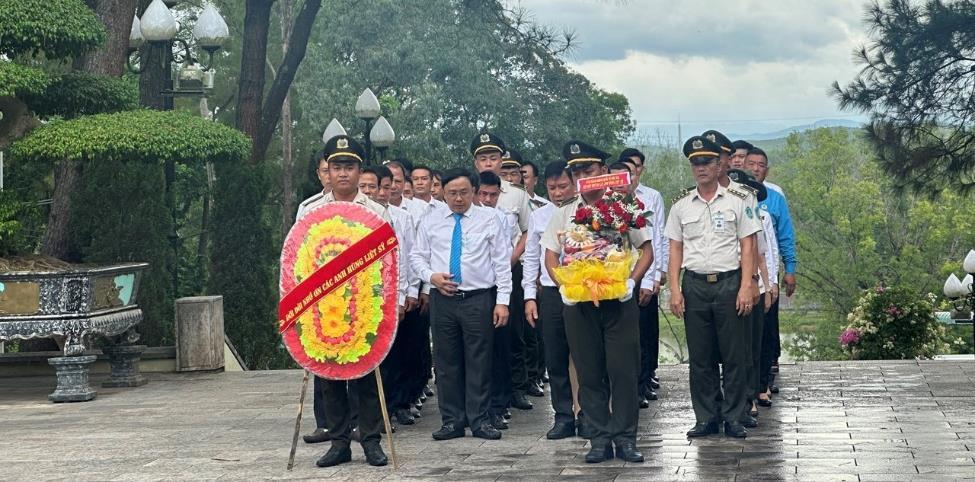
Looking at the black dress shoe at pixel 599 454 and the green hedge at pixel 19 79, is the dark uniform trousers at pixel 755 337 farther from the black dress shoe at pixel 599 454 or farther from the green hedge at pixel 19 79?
the green hedge at pixel 19 79

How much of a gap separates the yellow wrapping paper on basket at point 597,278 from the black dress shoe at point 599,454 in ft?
2.87

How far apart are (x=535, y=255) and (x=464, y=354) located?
83 cm

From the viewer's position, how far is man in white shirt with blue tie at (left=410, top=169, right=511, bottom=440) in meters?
10.4

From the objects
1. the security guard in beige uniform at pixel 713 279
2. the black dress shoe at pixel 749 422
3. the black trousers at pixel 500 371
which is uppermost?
the security guard in beige uniform at pixel 713 279

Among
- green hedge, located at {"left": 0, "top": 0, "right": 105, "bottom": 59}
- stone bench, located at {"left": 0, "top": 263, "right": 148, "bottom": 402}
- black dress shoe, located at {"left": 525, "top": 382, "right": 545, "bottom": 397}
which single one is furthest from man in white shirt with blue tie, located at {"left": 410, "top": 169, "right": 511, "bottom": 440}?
green hedge, located at {"left": 0, "top": 0, "right": 105, "bottom": 59}

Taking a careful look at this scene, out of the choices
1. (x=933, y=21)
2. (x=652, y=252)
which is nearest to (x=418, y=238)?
(x=652, y=252)

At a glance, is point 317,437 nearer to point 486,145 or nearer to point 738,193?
point 486,145

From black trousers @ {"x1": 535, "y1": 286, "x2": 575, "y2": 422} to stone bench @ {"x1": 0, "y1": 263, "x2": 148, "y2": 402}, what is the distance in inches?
183

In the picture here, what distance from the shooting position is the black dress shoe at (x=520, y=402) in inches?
476

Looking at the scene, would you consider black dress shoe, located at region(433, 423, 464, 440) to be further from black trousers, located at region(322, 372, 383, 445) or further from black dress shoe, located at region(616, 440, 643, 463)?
black dress shoe, located at region(616, 440, 643, 463)

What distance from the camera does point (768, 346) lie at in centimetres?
1216

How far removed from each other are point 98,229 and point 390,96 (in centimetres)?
2581

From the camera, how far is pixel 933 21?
2053cm

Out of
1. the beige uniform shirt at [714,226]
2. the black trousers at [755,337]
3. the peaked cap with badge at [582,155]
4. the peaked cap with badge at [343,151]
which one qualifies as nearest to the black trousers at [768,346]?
the black trousers at [755,337]
